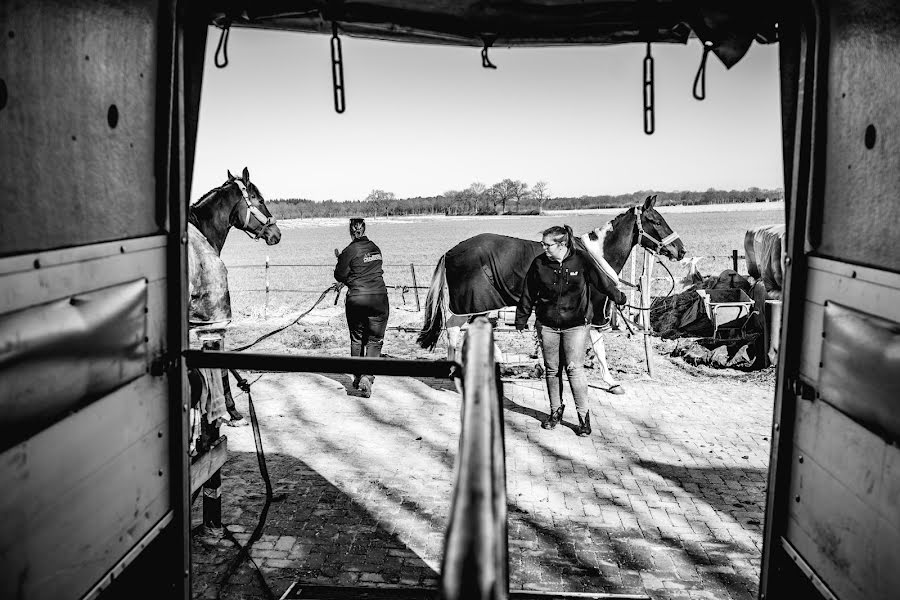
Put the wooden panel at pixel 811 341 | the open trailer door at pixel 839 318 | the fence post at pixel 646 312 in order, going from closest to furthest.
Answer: the open trailer door at pixel 839 318 < the wooden panel at pixel 811 341 < the fence post at pixel 646 312

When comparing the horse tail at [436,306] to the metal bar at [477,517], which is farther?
the horse tail at [436,306]

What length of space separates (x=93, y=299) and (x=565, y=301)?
566 cm

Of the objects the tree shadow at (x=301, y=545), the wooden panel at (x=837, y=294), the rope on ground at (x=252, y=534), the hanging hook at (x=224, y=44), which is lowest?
the tree shadow at (x=301, y=545)

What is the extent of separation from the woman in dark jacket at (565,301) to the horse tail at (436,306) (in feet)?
8.25

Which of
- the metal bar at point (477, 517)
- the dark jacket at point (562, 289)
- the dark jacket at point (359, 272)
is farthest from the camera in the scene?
the dark jacket at point (359, 272)

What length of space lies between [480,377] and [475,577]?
777 mm

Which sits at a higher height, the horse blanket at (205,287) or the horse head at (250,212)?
the horse head at (250,212)

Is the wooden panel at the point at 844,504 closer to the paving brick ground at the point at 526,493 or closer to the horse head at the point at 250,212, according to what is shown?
the paving brick ground at the point at 526,493

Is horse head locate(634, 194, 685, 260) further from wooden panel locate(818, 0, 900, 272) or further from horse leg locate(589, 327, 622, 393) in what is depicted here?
wooden panel locate(818, 0, 900, 272)

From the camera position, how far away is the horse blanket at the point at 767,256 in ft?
38.9

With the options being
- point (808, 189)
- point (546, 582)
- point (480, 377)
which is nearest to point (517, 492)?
point (546, 582)

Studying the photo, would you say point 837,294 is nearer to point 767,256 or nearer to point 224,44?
point 224,44

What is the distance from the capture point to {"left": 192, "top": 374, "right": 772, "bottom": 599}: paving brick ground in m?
4.61

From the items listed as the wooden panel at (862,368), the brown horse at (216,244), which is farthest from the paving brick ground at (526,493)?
the wooden panel at (862,368)
